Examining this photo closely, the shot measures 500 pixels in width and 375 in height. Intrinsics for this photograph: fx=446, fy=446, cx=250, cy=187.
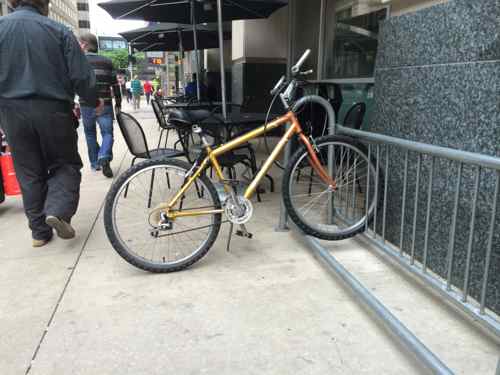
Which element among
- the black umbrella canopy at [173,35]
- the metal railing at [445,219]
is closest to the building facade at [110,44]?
the black umbrella canopy at [173,35]

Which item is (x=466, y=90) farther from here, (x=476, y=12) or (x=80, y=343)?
(x=80, y=343)

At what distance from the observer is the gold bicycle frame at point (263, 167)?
9.80 ft

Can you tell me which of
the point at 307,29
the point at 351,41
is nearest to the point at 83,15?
the point at 307,29

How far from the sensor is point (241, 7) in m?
5.68

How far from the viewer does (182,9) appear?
6.21 meters

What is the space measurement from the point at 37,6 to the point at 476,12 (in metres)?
3.03

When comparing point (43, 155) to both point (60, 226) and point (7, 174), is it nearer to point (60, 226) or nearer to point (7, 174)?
point (60, 226)

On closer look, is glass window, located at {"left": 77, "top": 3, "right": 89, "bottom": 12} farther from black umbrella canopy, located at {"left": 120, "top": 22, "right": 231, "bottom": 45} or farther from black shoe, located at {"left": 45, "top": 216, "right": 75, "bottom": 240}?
black shoe, located at {"left": 45, "top": 216, "right": 75, "bottom": 240}

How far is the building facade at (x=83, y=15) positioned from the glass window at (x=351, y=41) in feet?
355

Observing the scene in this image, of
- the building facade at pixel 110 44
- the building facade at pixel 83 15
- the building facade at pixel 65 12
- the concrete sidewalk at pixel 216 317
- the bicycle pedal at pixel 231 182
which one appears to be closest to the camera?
the concrete sidewalk at pixel 216 317

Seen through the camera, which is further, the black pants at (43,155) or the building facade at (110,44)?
the building facade at (110,44)

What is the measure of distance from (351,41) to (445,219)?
13.1 feet

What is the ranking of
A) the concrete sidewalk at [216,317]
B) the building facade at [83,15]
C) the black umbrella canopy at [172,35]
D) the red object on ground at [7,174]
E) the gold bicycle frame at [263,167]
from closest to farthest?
the concrete sidewalk at [216,317]
the gold bicycle frame at [263,167]
the red object on ground at [7,174]
the black umbrella canopy at [172,35]
the building facade at [83,15]

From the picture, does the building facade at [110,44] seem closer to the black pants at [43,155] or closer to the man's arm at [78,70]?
the man's arm at [78,70]
